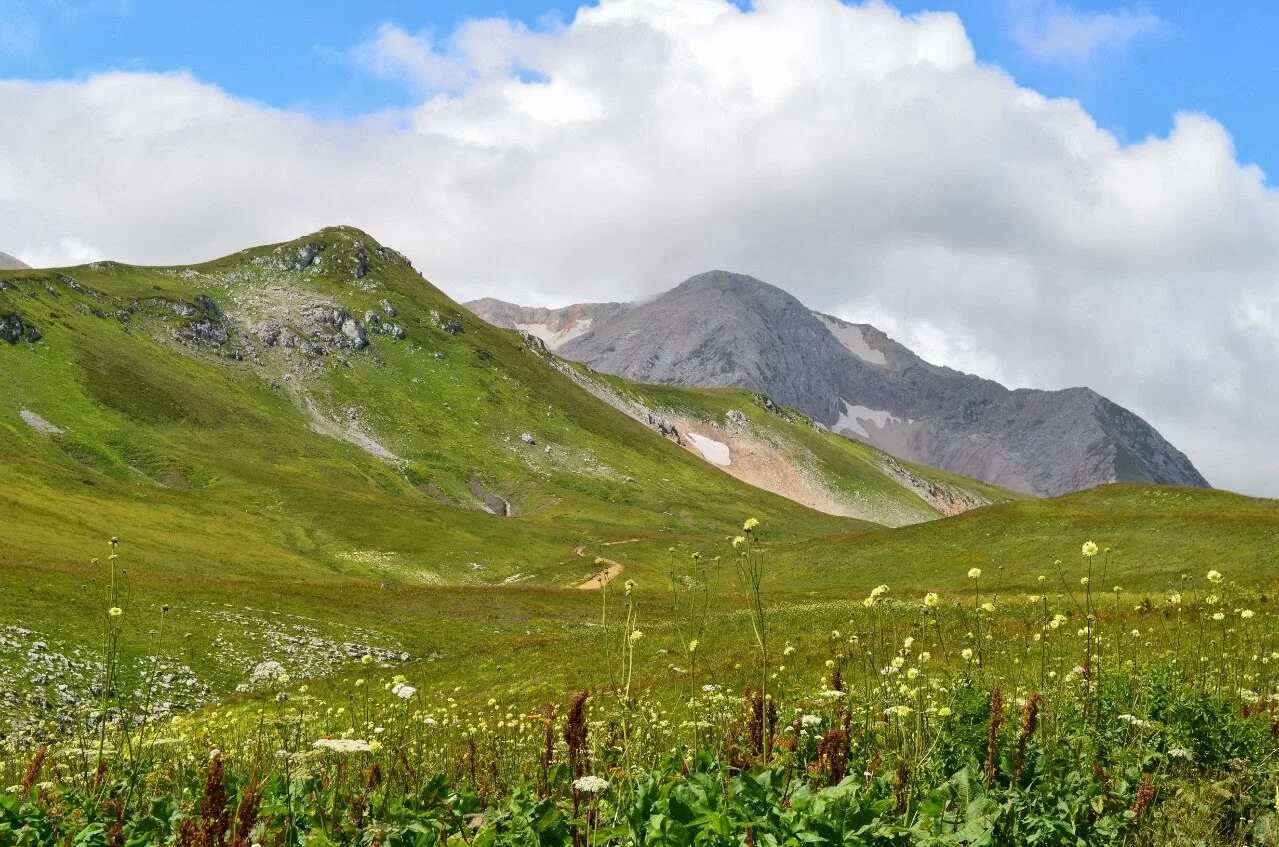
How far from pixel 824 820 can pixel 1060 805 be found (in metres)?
2.23

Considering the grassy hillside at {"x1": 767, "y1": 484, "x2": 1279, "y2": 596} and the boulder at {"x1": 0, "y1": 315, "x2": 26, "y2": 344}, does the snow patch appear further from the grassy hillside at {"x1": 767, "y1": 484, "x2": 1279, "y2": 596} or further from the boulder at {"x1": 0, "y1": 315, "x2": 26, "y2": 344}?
the grassy hillside at {"x1": 767, "y1": 484, "x2": 1279, "y2": 596}

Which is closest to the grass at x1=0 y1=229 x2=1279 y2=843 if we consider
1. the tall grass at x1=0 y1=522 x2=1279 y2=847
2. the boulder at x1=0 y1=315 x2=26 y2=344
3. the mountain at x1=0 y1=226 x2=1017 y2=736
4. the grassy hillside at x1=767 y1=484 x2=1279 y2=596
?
the tall grass at x1=0 y1=522 x2=1279 y2=847

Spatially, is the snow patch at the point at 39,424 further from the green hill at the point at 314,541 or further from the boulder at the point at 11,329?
the boulder at the point at 11,329

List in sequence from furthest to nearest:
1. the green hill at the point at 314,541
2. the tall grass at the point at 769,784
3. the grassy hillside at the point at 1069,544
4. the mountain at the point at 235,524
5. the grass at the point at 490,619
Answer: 1. the grassy hillside at the point at 1069,544
2. the mountain at the point at 235,524
3. the green hill at the point at 314,541
4. the grass at the point at 490,619
5. the tall grass at the point at 769,784

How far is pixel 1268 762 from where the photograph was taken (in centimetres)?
830

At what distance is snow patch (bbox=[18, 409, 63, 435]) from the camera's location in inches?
5458

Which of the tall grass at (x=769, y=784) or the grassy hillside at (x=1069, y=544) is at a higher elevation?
the grassy hillside at (x=1069, y=544)

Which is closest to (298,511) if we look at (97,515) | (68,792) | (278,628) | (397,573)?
(397,573)

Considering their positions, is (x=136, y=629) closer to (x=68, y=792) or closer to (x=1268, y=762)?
(x=68, y=792)

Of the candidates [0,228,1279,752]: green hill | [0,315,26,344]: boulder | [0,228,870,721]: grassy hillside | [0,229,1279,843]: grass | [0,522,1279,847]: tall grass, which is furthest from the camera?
[0,315,26,344]: boulder

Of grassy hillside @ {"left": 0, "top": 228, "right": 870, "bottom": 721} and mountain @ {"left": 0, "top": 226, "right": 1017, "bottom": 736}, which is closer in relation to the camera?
mountain @ {"left": 0, "top": 226, "right": 1017, "bottom": 736}

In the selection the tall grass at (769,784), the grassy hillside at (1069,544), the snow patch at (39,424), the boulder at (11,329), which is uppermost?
the boulder at (11,329)

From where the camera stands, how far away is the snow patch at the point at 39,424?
455 ft

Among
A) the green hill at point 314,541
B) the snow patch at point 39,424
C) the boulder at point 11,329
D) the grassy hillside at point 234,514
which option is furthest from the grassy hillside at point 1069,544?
the boulder at point 11,329
